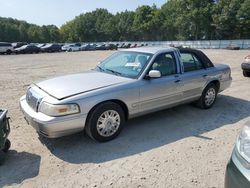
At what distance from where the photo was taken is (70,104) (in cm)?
397

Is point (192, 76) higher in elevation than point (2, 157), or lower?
higher

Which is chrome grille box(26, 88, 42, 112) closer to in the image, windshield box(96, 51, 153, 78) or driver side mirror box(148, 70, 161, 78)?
windshield box(96, 51, 153, 78)

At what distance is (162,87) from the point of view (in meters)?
5.10

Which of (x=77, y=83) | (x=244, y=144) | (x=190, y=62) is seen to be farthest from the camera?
(x=190, y=62)

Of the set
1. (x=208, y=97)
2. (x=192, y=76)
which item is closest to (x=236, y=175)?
(x=192, y=76)

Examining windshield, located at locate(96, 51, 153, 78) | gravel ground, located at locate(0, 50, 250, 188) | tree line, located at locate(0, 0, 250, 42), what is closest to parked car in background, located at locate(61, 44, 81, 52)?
tree line, located at locate(0, 0, 250, 42)

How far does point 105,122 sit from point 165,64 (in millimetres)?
1870

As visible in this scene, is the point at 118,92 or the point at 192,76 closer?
the point at 118,92

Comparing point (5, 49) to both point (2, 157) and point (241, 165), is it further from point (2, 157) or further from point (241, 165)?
point (241, 165)

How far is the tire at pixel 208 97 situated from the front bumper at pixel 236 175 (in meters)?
4.00

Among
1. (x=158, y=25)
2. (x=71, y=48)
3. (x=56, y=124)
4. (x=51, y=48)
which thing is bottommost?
(x=71, y=48)

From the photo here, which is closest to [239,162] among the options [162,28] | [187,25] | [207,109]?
[207,109]

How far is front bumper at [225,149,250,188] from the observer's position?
6.50 ft

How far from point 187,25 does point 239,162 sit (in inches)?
2639
